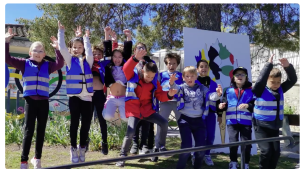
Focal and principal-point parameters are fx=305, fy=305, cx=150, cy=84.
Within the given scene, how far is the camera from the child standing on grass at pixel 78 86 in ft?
12.7

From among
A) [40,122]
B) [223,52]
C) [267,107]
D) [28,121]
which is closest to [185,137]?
[267,107]

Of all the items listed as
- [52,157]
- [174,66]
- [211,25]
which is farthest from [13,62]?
[211,25]

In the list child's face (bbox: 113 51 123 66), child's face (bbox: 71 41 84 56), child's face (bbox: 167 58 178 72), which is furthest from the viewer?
child's face (bbox: 167 58 178 72)

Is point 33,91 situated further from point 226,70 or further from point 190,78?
point 226,70

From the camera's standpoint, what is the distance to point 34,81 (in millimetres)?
3604

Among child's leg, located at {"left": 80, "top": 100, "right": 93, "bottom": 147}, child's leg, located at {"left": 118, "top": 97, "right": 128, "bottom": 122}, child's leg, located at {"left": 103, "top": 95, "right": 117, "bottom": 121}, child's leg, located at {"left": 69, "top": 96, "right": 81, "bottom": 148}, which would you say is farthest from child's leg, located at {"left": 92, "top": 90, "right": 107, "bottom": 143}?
child's leg, located at {"left": 69, "top": 96, "right": 81, "bottom": 148}

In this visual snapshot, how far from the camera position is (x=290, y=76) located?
4.15m

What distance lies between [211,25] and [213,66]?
128cm

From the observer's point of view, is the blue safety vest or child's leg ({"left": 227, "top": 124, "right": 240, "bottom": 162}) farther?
child's leg ({"left": 227, "top": 124, "right": 240, "bottom": 162})

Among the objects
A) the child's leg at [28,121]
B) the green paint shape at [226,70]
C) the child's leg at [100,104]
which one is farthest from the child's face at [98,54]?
the green paint shape at [226,70]

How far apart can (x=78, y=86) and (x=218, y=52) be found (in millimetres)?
3089

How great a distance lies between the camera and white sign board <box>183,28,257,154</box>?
5.53 m

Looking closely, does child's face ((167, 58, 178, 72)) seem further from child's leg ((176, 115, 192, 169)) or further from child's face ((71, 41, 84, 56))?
child's face ((71, 41, 84, 56))

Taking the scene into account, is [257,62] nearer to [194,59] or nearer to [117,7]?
[117,7]
